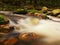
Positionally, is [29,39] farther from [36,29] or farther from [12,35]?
[36,29]

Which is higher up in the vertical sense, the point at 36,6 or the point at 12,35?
the point at 12,35

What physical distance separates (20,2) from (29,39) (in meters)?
15.2

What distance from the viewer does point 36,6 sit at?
22.2m

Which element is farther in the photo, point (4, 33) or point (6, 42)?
point (4, 33)

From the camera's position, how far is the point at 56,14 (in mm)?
16109

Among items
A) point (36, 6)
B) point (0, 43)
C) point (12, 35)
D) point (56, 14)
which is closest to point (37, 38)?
point (12, 35)

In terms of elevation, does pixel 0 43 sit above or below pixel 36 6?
above

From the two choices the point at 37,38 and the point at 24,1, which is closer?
the point at 37,38

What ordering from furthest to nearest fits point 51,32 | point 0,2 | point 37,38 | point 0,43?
1. point 0,2
2. point 51,32
3. point 37,38
4. point 0,43

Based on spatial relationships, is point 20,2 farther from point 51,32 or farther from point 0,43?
point 0,43

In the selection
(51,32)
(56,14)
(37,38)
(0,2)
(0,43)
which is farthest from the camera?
(0,2)

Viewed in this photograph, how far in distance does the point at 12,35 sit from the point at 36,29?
229 centimetres

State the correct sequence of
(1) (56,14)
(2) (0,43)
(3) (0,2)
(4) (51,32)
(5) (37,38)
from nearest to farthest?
1. (2) (0,43)
2. (5) (37,38)
3. (4) (51,32)
4. (1) (56,14)
5. (3) (0,2)

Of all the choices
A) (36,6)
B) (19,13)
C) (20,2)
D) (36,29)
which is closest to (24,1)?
(20,2)
